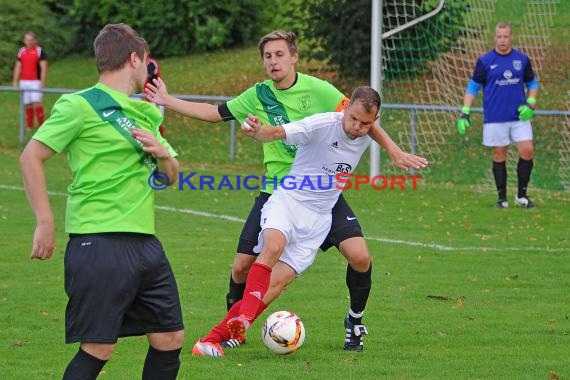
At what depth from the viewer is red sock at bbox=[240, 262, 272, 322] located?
6.73 metres

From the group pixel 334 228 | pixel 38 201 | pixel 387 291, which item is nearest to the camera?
pixel 38 201

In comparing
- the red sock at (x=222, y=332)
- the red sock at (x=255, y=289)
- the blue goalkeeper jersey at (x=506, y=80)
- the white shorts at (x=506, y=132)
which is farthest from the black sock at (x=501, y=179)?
the red sock at (x=255, y=289)

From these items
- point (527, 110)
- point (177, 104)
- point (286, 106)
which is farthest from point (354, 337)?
point (527, 110)

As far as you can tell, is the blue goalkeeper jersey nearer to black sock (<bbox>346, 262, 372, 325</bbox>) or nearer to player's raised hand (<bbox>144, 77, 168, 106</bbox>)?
black sock (<bbox>346, 262, 372, 325</bbox>)

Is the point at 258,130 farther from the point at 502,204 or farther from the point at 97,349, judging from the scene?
the point at 502,204

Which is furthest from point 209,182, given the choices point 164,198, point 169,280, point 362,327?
point 169,280

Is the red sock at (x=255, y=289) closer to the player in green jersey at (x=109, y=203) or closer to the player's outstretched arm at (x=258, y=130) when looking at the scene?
the player's outstretched arm at (x=258, y=130)

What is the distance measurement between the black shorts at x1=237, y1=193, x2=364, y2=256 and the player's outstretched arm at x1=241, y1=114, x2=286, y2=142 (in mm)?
871

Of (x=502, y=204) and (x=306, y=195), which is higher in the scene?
(x=306, y=195)

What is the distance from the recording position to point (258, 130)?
634 cm

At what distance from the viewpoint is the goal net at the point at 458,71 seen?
16375 mm

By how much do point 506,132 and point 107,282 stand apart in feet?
32.6

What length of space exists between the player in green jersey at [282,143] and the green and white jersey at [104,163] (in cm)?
204

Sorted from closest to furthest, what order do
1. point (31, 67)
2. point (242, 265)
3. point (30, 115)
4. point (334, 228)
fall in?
point (334, 228) → point (242, 265) → point (30, 115) → point (31, 67)
